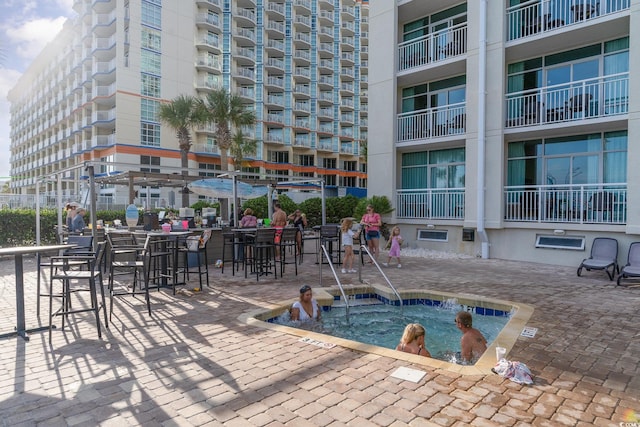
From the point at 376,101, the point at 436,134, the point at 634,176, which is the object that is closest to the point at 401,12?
the point at 376,101

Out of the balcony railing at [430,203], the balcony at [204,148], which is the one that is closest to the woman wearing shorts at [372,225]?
the balcony railing at [430,203]

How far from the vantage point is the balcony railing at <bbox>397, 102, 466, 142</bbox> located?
1438cm

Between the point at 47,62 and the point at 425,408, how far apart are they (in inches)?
2888

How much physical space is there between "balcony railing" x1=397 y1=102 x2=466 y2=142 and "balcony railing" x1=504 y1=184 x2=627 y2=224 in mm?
2973

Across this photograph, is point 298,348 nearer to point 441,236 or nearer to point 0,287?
point 0,287

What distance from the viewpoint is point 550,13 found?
12562 millimetres

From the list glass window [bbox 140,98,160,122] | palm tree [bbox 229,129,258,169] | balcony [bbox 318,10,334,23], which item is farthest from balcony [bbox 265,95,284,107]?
palm tree [bbox 229,129,258,169]

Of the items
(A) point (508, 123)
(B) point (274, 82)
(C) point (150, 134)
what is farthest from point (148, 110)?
(A) point (508, 123)

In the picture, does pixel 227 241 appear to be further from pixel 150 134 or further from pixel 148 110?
Answer: pixel 148 110

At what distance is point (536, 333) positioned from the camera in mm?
4984

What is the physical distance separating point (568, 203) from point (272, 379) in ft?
37.1

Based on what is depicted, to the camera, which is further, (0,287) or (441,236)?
(441,236)

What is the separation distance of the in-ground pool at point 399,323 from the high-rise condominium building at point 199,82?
28.1 metres

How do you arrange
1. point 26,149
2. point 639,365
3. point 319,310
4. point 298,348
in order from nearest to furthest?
point 639,365 → point 298,348 → point 319,310 → point 26,149
